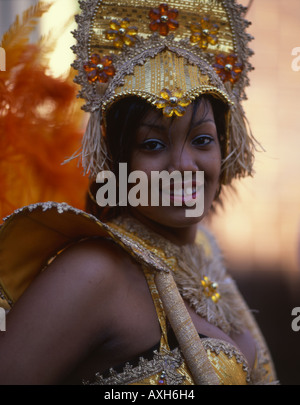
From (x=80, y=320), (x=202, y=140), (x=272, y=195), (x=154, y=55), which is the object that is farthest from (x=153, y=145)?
(x=272, y=195)

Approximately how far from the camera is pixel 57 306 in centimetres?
121

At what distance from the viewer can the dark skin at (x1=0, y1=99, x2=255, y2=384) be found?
1184mm

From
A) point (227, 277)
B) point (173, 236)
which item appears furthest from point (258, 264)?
point (173, 236)

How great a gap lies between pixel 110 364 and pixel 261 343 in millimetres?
893

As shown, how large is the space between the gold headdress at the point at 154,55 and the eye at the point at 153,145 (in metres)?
0.10

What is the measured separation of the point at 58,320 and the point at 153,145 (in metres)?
0.65

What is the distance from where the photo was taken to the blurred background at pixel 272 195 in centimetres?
524

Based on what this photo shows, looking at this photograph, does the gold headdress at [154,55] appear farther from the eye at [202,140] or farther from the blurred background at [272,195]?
the blurred background at [272,195]

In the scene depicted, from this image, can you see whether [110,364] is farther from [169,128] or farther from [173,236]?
[169,128]

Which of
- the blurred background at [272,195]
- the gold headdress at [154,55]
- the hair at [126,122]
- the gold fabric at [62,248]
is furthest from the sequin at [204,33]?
the blurred background at [272,195]

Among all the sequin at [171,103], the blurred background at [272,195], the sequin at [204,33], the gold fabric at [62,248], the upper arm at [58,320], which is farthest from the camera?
the blurred background at [272,195]

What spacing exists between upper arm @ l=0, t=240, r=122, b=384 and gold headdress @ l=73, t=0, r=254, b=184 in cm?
50

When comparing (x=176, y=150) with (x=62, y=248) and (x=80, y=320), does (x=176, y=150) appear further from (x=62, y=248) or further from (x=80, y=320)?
(x=80, y=320)

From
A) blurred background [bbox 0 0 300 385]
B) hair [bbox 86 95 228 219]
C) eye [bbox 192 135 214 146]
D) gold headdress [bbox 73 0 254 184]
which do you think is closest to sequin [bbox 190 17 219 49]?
gold headdress [bbox 73 0 254 184]
